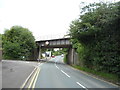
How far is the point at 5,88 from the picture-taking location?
9.65m

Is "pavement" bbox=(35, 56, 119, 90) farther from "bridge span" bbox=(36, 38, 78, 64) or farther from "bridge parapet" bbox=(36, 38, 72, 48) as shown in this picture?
"bridge parapet" bbox=(36, 38, 72, 48)

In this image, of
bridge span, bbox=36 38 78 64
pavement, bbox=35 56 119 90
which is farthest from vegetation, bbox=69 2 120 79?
bridge span, bbox=36 38 78 64

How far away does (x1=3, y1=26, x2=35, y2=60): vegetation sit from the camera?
175ft

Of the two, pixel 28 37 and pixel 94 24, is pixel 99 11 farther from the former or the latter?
pixel 28 37

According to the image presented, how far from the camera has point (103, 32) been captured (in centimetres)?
1878

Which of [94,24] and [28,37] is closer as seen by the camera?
[94,24]

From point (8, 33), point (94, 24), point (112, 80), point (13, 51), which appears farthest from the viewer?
point (8, 33)

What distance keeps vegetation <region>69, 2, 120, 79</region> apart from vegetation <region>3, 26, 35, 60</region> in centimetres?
3373

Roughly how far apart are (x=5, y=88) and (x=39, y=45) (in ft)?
163

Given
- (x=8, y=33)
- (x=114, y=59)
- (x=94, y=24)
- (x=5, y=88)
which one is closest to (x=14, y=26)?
(x=8, y=33)

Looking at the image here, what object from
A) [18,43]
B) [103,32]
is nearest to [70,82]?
[103,32]

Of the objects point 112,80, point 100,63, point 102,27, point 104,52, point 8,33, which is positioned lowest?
point 112,80

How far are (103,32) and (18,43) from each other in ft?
129

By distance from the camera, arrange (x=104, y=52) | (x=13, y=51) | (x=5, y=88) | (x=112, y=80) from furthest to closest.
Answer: (x=13, y=51) < (x=104, y=52) < (x=112, y=80) < (x=5, y=88)
